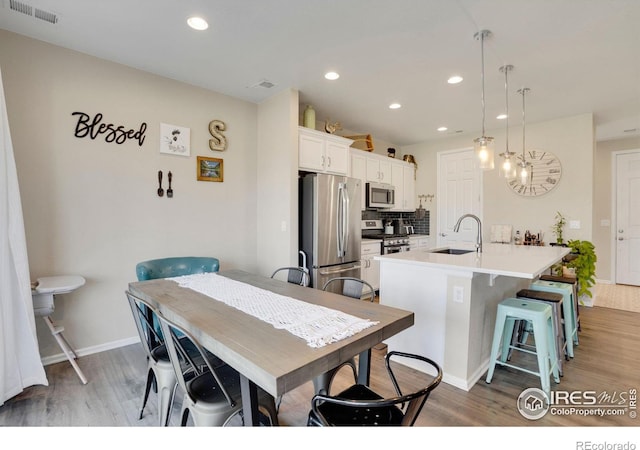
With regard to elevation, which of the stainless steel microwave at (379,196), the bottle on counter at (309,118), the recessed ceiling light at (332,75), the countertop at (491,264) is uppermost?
the recessed ceiling light at (332,75)

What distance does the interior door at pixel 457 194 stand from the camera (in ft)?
17.4

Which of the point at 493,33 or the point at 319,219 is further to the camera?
the point at 319,219

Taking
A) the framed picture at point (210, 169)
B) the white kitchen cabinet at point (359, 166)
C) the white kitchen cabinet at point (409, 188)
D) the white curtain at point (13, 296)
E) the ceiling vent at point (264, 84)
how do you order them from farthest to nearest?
the white kitchen cabinet at point (409, 188)
the white kitchen cabinet at point (359, 166)
the framed picture at point (210, 169)
the ceiling vent at point (264, 84)
the white curtain at point (13, 296)

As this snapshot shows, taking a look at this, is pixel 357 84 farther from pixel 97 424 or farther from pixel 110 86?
pixel 97 424

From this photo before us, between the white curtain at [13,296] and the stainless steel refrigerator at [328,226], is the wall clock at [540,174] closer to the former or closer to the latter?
the stainless steel refrigerator at [328,226]

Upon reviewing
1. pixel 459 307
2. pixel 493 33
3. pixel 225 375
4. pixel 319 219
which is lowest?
pixel 225 375

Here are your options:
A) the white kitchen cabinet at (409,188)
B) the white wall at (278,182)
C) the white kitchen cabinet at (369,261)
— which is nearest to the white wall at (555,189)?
the white kitchen cabinet at (409,188)

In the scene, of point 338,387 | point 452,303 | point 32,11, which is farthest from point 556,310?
point 32,11

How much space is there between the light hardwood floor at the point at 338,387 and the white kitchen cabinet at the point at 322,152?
2.29m

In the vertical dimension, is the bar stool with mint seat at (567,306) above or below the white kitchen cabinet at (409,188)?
below

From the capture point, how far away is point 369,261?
15.3ft

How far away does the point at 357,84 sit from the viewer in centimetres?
339
